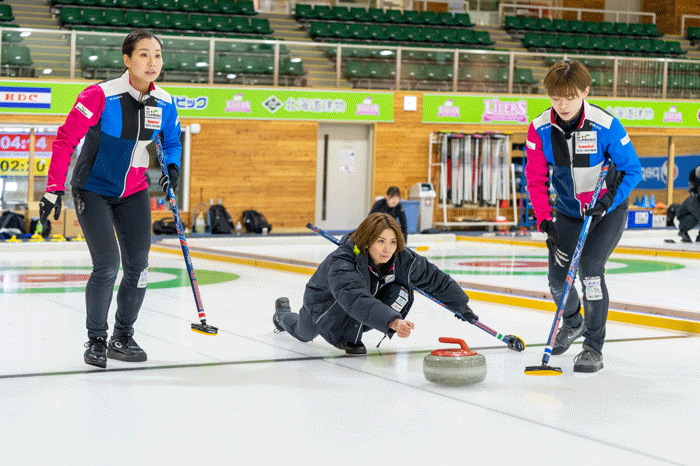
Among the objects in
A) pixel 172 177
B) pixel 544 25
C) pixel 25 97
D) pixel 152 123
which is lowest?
pixel 172 177

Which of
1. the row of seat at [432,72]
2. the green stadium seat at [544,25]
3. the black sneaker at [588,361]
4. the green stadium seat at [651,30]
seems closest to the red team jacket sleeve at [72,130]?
the black sneaker at [588,361]

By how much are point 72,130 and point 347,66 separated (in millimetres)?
13751

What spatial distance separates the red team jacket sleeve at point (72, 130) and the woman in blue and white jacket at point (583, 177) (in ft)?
7.04

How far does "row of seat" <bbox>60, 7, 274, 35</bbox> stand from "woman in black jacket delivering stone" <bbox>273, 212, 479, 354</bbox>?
14.9 m

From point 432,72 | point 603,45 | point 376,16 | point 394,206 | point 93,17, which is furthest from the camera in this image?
point 603,45

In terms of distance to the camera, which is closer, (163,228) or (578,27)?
(163,228)

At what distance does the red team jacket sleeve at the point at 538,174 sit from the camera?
4375 millimetres

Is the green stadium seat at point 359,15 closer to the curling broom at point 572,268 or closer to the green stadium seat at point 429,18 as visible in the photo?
the green stadium seat at point 429,18

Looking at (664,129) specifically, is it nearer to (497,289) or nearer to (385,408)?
(497,289)

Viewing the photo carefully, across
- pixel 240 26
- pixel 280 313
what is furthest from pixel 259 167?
pixel 280 313

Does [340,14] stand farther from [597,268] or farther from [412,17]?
[597,268]

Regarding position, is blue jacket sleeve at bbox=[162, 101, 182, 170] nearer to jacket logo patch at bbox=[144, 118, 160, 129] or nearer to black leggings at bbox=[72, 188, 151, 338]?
jacket logo patch at bbox=[144, 118, 160, 129]

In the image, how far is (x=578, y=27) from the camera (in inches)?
915

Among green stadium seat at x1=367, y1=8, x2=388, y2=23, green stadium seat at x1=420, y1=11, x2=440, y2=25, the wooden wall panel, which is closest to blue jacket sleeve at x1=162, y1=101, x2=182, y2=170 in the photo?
the wooden wall panel
